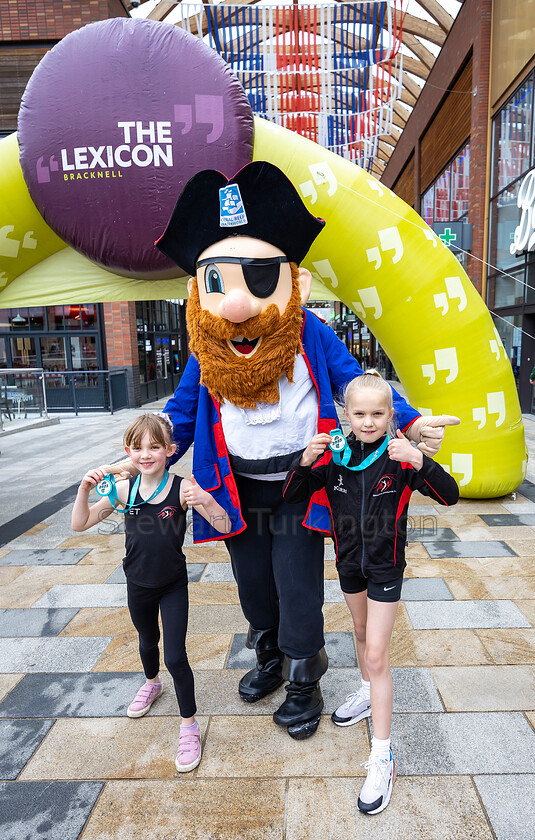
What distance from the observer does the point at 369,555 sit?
184 cm

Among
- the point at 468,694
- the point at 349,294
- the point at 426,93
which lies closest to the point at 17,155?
the point at 349,294

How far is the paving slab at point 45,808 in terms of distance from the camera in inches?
67.6

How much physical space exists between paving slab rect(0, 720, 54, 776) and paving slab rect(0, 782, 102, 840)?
77mm

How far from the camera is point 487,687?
236 centimetres

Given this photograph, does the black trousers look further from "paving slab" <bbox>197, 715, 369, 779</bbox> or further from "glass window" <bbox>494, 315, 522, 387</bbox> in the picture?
"glass window" <bbox>494, 315, 522, 387</bbox>

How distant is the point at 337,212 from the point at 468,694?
320 cm

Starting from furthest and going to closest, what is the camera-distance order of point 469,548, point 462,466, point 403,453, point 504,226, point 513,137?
point 504,226, point 513,137, point 462,466, point 469,548, point 403,453

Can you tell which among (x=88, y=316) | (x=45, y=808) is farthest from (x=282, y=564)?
(x=88, y=316)

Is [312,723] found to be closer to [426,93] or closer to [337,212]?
[337,212]

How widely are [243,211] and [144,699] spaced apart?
2.04 m

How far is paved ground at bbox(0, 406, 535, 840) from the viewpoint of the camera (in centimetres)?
174

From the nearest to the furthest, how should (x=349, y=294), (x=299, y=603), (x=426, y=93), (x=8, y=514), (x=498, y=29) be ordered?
(x=299, y=603) → (x=349, y=294) → (x=8, y=514) → (x=498, y=29) → (x=426, y=93)

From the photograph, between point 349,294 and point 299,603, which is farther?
point 349,294

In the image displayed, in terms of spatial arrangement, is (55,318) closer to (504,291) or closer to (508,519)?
(504,291)
